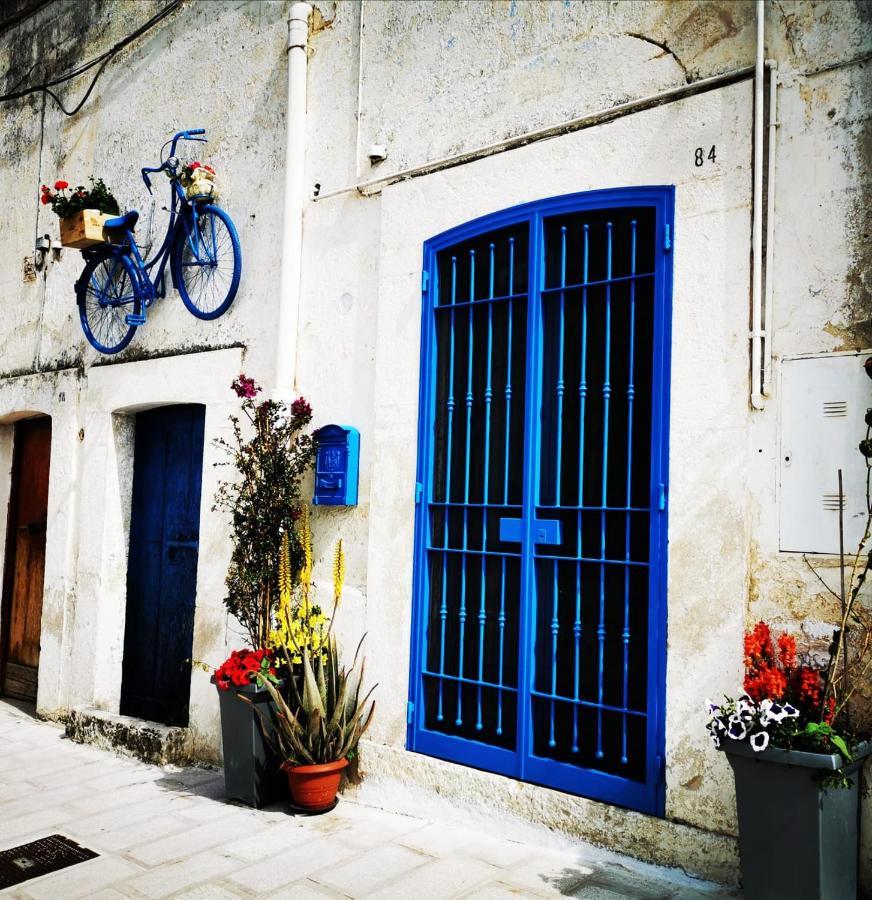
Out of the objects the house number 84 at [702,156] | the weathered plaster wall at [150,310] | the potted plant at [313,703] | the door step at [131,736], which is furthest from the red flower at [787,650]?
the door step at [131,736]

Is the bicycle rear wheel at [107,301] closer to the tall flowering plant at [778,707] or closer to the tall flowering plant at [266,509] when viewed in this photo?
the tall flowering plant at [266,509]

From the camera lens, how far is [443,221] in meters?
4.86

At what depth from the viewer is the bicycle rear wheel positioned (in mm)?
6789

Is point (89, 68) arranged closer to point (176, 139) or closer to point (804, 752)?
point (176, 139)

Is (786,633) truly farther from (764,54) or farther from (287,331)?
(287,331)

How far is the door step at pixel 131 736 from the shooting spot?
18.9 ft

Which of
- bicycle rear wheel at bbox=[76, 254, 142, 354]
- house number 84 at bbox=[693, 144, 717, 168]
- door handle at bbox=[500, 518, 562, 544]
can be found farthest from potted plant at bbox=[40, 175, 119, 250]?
house number 84 at bbox=[693, 144, 717, 168]

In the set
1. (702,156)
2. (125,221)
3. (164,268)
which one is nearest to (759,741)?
(702,156)

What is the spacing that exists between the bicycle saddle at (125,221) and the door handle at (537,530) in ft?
12.6

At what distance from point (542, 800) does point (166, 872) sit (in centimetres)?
169

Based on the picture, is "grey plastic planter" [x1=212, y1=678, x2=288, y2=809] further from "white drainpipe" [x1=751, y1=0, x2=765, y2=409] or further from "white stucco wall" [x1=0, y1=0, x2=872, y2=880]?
"white drainpipe" [x1=751, y1=0, x2=765, y2=409]

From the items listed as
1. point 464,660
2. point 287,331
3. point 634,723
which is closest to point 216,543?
point 287,331

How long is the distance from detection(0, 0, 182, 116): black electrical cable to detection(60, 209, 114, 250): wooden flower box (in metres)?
1.34

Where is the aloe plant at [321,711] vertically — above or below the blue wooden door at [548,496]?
below
